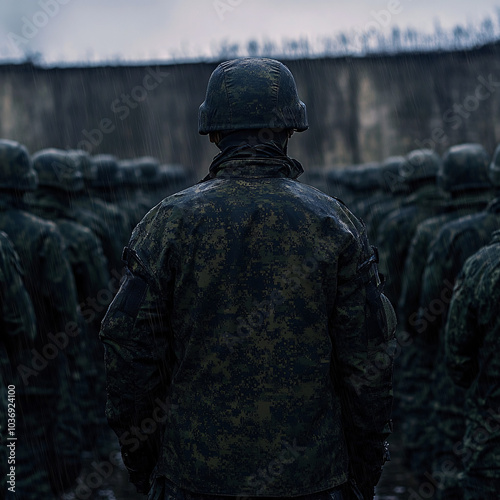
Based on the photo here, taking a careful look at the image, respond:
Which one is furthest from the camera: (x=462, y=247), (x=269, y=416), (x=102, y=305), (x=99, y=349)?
(x=99, y=349)

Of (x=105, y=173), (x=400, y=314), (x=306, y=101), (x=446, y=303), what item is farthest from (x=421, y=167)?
(x=306, y=101)

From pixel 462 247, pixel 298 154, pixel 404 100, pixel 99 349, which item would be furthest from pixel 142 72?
pixel 462 247

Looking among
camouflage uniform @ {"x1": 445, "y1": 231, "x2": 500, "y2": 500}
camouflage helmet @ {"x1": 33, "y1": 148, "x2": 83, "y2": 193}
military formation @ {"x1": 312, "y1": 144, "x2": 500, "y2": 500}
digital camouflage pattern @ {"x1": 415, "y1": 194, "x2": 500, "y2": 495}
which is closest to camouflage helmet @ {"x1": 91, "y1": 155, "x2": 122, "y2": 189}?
camouflage helmet @ {"x1": 33, "y1": 148, "x2": 83, "y2": 193}

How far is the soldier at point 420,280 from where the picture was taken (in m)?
6.41

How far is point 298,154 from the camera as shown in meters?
27.0

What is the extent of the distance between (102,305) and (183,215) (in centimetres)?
574

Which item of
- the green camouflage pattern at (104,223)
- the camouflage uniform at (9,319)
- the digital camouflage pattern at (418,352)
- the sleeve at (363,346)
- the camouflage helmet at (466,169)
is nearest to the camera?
the sleeve at (363,346)

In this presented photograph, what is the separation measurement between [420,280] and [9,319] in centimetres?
368

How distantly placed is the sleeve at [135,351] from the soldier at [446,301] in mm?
3028

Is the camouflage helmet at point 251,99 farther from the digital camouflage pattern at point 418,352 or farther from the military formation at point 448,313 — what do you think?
the digital camouflage pattern at point 418,352

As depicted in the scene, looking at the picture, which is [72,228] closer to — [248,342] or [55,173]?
[55,173]

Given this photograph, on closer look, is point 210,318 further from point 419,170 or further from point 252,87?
point 419,170

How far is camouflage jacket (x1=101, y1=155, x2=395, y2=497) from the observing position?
2.53m

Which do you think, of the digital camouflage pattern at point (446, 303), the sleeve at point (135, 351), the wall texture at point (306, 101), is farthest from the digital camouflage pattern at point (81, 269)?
the wall texture at point (306, 101)
